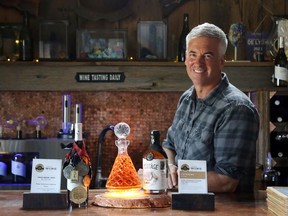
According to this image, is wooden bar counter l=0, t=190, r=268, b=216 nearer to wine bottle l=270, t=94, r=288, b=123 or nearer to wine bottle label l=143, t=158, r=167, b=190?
wine bottle label l=143, t=158, r=167, b=190

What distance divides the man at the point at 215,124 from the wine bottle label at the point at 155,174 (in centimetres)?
41

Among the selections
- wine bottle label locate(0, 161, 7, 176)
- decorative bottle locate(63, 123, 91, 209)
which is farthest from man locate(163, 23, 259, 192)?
wine bottle label locate(0, 161, 7, 176)

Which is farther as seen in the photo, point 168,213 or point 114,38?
point 114,38

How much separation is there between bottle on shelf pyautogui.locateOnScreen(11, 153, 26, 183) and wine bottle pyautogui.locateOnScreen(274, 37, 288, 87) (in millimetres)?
1842

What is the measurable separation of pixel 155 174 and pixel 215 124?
714 millimetres

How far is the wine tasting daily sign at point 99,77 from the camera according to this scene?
4.36 meters

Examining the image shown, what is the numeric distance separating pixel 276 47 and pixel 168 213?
8.70ft

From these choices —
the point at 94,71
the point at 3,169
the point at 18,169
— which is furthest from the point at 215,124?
the point at 3,169

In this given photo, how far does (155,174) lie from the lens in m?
2.28

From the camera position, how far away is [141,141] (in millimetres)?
4680

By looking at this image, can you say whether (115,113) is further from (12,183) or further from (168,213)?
(168,213)

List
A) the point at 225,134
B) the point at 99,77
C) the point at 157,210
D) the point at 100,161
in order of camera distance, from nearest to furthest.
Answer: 1. the point at 157,210
2. the point at 225,134
3. the point at 99,77
4. the point at 100,161

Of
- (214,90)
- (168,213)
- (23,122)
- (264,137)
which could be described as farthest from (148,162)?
(23,122)

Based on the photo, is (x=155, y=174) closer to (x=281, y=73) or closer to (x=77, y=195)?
(x=77, y=195)
